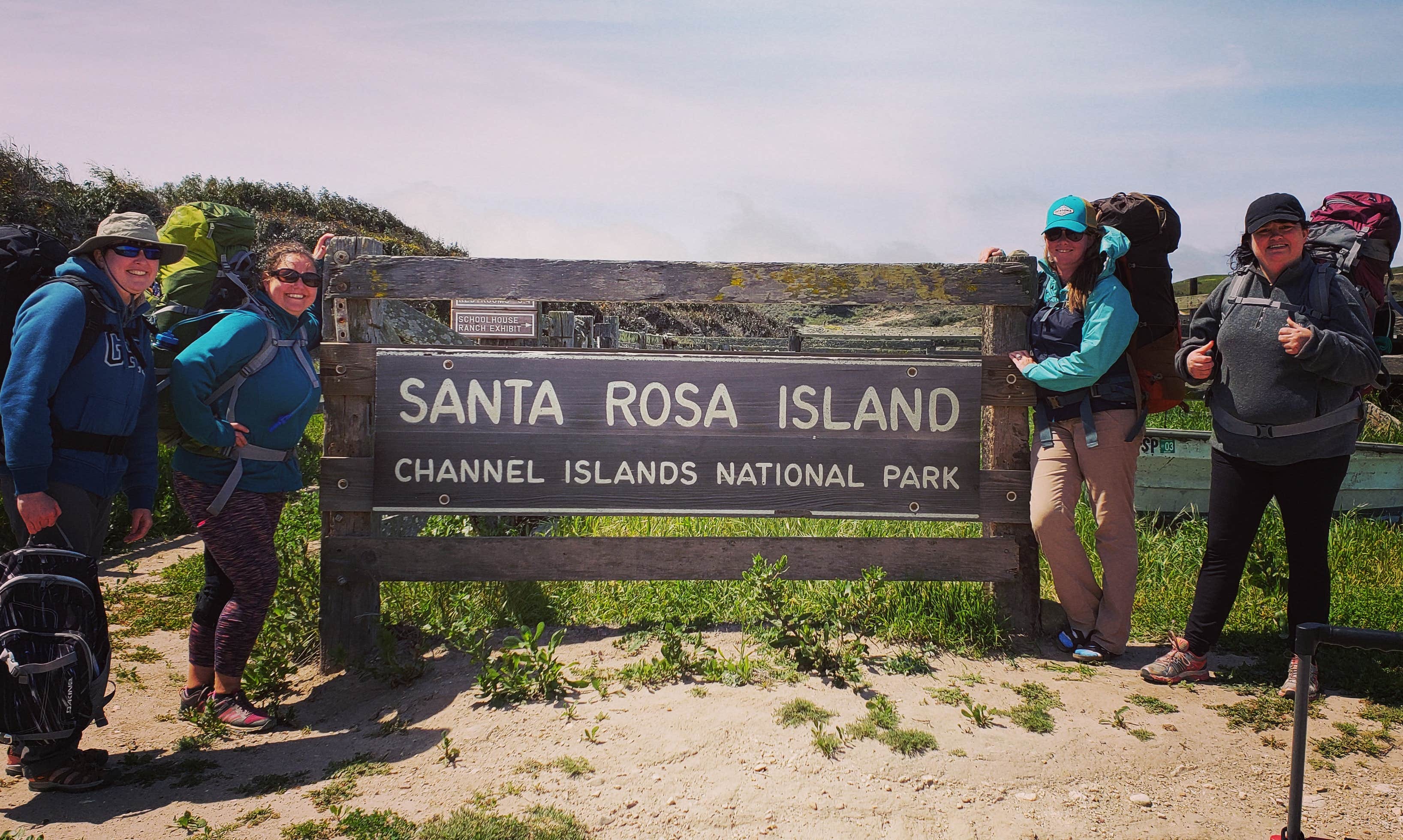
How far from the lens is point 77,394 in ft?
10.3

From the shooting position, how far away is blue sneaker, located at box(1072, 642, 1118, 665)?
4.07 m

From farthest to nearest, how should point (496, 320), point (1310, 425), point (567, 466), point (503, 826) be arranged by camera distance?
point (496, 320)
point (567, 466)
point (1310, 425)
point (503, 826)

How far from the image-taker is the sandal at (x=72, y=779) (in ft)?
10.2

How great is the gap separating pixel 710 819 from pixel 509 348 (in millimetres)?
2333

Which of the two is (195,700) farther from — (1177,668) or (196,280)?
(1177,668)

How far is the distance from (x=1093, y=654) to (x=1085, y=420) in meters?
1.13

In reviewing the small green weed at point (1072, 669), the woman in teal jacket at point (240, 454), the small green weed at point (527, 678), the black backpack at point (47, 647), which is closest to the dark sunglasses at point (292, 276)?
the woman in teal jacket at point (240, 454)

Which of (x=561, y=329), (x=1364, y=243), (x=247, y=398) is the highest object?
(x=1364, y=243)

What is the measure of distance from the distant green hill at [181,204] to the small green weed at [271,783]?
15.3 m

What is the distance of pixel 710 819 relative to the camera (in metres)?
2.82

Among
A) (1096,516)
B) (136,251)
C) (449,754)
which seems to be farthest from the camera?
(1096,516)

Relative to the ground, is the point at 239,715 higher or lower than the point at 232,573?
lower

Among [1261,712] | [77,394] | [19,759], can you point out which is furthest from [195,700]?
[1261,712]

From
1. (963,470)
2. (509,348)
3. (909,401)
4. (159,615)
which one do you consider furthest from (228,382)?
(963,470)
